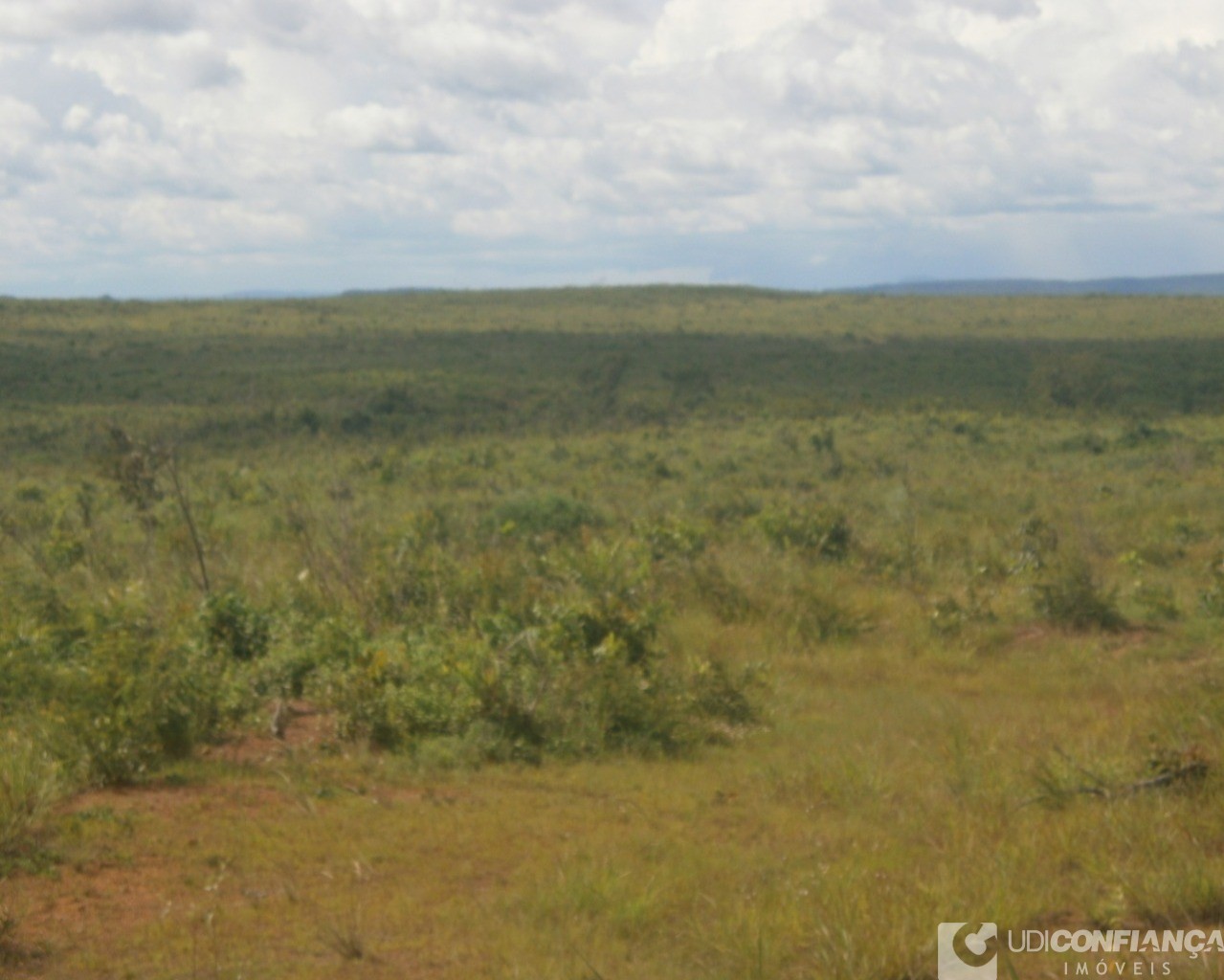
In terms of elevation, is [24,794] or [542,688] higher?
[24,794]

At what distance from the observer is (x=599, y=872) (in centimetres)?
469

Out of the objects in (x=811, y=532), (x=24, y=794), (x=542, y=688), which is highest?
(x=24, y=794)

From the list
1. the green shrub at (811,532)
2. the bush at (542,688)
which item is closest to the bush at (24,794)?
the bush at (542,688)

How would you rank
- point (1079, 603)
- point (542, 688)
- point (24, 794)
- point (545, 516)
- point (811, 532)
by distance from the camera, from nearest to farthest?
point (24, 794), point (542, 688), point (1079, 603), point (811, 532), point (545, 516)

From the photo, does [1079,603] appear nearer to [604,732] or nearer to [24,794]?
[604,732]

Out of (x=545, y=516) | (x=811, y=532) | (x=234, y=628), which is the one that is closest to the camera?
(x=234, y=628)

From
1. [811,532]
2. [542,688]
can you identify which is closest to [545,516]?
[811,532]

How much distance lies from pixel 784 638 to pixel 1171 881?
223 inches

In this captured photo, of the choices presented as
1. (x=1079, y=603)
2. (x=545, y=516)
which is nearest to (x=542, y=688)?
(x=1079, y=603)

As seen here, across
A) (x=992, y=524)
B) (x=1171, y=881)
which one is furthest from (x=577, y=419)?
(x=1171, y=881)

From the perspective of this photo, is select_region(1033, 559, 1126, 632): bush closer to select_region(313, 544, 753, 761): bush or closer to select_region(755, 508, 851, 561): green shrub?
select_region(755, 508, 851, 561): green shrub

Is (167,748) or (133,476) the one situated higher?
(133,476)

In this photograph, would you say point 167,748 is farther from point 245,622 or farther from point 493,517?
point 493,517

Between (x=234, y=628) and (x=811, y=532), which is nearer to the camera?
(x=234, y=628)
